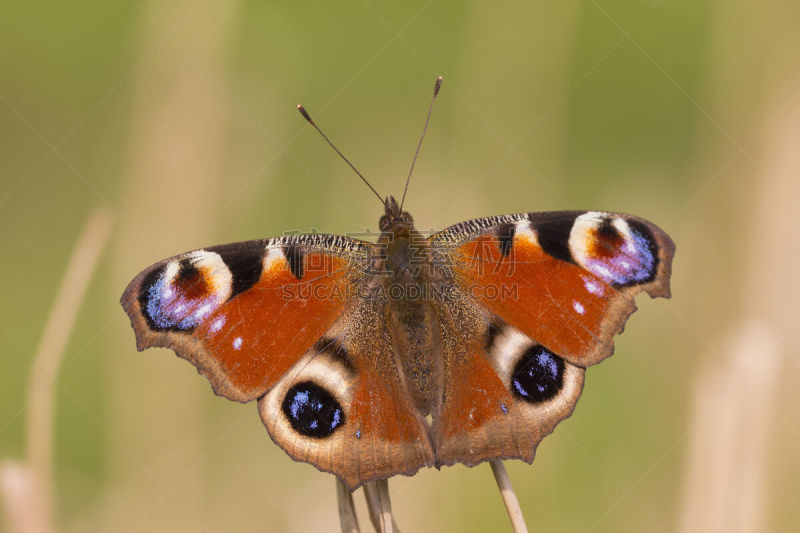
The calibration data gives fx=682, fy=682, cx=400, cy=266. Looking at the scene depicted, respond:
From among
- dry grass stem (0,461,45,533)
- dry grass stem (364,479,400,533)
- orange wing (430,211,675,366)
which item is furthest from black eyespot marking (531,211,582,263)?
dry grass stem (0,461,45,533)

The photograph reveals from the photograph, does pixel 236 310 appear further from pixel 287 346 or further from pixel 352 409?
pixel 352 409

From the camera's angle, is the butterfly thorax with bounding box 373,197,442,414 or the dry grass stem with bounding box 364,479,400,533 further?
the butterfly thorax with bounding box 373,197,442,414

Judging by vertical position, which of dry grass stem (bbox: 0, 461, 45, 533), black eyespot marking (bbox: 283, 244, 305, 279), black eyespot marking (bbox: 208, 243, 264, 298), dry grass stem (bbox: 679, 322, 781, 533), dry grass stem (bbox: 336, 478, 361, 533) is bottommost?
dry grass stem (bbox: 0, 461, 45, 533)

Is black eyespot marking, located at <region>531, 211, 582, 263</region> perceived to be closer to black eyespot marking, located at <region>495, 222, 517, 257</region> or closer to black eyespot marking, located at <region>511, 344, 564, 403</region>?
black eyespot marking, located at <region>495, 222, 517, 257</region>

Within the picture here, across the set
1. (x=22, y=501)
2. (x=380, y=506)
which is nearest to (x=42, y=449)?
(x=22, y=501)

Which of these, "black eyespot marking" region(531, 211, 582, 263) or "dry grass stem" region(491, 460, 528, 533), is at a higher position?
"black eyespot marking" region(531, 211, 582, 263)
